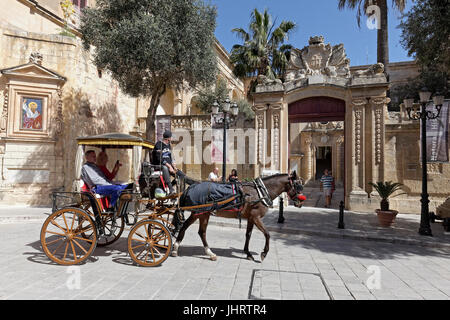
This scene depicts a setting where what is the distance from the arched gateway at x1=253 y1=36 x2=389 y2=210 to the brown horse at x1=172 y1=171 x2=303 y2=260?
801 centimetres

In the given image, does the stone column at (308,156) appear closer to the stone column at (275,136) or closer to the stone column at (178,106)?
the stone column at (178,106)

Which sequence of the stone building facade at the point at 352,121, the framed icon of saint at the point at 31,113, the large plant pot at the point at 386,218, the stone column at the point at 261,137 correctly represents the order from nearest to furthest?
the large plant pot at the point at 386,218, the stone building facade at the point at 352,121, the framed icon of saint at the point at 31,113, the stone column at the point at 261,137

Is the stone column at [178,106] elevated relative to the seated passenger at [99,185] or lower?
elevated

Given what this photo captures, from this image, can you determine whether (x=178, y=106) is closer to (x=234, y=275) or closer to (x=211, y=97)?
(x=211, y=97)

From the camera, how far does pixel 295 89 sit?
43.5 feet

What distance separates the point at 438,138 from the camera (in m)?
11.4

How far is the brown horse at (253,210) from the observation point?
5.22 metres

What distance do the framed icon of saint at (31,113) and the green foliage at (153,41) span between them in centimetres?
380

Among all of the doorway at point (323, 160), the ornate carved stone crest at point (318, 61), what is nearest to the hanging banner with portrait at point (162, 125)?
the ornate carved stone crest at point (318, 61)

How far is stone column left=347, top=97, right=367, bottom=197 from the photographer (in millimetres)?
12172

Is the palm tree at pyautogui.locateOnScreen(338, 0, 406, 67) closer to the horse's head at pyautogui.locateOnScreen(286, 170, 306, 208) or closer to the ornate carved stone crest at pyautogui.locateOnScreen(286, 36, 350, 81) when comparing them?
the ornate carved stone crest at pyautogui.locateOnScreen(286, 36, 350, 81)

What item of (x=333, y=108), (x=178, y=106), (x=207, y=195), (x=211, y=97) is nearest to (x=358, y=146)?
(x=333, y=108)
